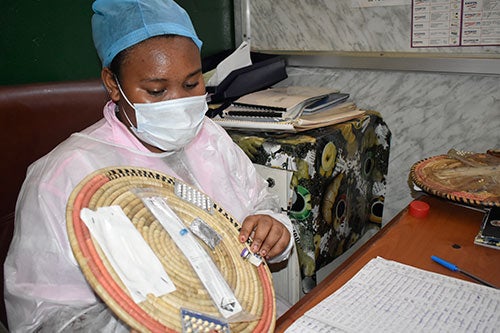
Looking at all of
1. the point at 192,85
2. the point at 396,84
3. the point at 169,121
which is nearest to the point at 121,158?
the point at 169,121

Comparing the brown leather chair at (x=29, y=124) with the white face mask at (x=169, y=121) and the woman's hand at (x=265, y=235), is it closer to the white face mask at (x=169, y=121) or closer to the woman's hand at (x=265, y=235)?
the white face mask at (x=169, y=121)

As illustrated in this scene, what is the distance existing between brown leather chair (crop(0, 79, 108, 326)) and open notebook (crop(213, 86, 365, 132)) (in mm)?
515

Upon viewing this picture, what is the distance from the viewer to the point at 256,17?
1.84m

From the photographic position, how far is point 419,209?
101 centimetres

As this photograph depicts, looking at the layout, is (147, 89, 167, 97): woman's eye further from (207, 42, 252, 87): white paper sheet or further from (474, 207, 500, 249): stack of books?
(474, 207, 500, 249): stack of books

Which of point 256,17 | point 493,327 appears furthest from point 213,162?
point 256,17

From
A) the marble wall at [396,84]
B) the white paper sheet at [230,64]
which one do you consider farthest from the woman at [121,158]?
the marble wall at [396,84]

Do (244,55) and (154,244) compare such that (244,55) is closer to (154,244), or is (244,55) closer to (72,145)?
(72,145)

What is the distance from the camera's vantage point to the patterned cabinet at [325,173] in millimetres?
1200

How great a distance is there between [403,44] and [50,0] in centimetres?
127

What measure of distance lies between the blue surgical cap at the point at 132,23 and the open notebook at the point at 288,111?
47cm

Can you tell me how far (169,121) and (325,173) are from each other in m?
0.59

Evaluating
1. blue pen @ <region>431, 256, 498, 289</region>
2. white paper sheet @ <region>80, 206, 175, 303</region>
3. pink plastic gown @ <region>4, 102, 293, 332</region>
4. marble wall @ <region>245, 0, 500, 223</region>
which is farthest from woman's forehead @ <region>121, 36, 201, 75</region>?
marble wall @ <region>245, 0, 500, 223</region>

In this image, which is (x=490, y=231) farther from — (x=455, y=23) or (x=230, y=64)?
(x=230, y=64)
